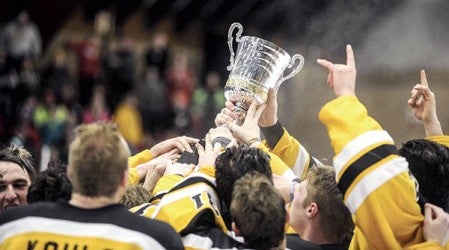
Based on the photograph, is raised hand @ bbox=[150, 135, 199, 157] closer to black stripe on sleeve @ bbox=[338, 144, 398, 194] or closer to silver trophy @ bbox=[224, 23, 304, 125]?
silver trophy @ bbox=[224, 23, 304, 125]

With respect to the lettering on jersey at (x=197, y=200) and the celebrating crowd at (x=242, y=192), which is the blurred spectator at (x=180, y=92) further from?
the lettering on jersey at (x=197, y=200)

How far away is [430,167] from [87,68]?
11743mm

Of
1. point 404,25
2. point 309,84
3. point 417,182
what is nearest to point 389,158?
point 417,182

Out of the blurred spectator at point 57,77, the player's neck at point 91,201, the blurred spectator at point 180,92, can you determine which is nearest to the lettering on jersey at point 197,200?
the player's neck at point 91,201

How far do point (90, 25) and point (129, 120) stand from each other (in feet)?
9.53

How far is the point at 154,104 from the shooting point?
15.2 meters

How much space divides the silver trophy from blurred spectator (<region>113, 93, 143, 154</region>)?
10803 mm

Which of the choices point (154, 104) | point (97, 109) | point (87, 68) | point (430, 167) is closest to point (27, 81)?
point (97, 109)

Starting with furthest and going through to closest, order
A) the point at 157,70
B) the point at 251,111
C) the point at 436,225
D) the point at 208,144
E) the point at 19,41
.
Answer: the point at 157,70
the point at 19,41
the point at 251,111
the point at 208,144
the point at 436,225

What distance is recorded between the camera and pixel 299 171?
15.0 ft

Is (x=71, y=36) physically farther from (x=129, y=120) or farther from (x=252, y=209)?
(x=252, y=209)

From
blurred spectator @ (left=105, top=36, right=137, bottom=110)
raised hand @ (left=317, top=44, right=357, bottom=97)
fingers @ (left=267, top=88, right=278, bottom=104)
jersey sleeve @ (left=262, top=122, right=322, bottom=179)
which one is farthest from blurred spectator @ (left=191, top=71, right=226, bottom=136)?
raised hand @ (left=317, top=44, right=357, bottom=97)

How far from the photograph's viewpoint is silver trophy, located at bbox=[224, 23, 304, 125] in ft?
13.8

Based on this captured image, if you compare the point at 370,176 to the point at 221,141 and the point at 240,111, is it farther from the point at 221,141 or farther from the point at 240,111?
the point at 240,111
